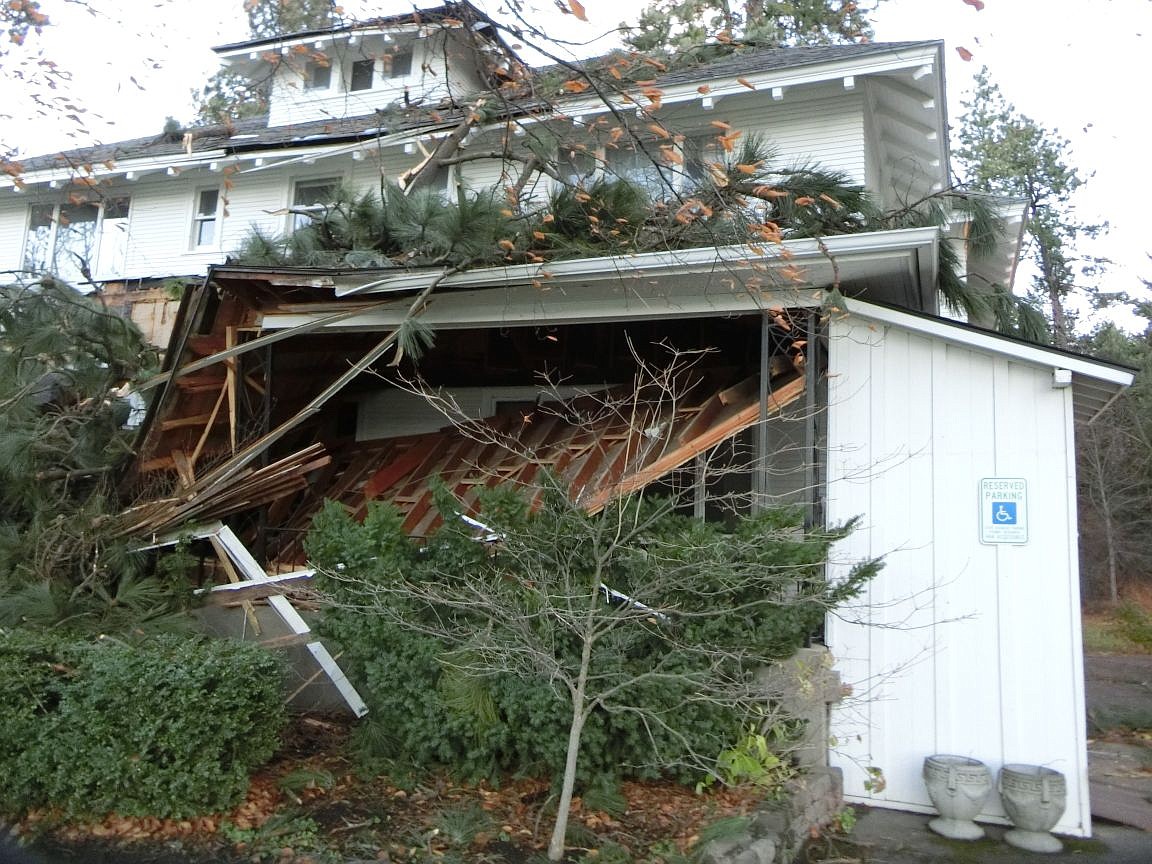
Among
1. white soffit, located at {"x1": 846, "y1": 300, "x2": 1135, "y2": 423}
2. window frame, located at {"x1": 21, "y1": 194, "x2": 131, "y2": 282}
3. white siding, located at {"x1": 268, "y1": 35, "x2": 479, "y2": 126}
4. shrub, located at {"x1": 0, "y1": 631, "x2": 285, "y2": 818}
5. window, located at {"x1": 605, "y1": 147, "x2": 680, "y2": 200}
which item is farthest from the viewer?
A: window frame, located at {"x1": 21, "y1": 194, "x2": 131, "y2": 282}

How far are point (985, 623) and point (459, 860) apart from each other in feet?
12.3

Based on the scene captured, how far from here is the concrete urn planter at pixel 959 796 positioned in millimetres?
5609

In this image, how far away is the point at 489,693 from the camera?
5.20m

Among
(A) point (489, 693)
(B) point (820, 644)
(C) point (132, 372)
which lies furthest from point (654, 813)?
(C) point (132, 372)

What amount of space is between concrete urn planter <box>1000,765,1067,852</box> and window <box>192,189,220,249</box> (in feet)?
44.8

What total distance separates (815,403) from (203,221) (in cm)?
1179

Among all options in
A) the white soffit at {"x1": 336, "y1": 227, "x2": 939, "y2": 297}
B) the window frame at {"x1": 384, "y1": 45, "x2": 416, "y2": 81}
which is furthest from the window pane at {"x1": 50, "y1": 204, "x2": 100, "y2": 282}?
the white soffit at {"x1": 336, "y1": 227, "x2": 939, "y2": 297}

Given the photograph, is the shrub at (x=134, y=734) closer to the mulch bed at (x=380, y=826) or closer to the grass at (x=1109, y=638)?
the mulch bed at (x=380, y=826)

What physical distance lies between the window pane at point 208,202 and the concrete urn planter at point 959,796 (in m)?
13.7

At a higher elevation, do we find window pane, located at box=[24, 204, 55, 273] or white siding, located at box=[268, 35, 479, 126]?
white siding, located at box=[268, 35, 479, 126]

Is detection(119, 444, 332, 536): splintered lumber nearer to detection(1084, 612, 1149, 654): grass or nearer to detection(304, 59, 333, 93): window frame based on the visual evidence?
detection(304, 59, 333, 93): window frame

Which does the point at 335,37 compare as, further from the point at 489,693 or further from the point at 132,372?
the point at 489,693

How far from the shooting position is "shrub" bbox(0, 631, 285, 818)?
5035 millimetres

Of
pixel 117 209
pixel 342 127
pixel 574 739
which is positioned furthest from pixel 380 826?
pixel 117 209
